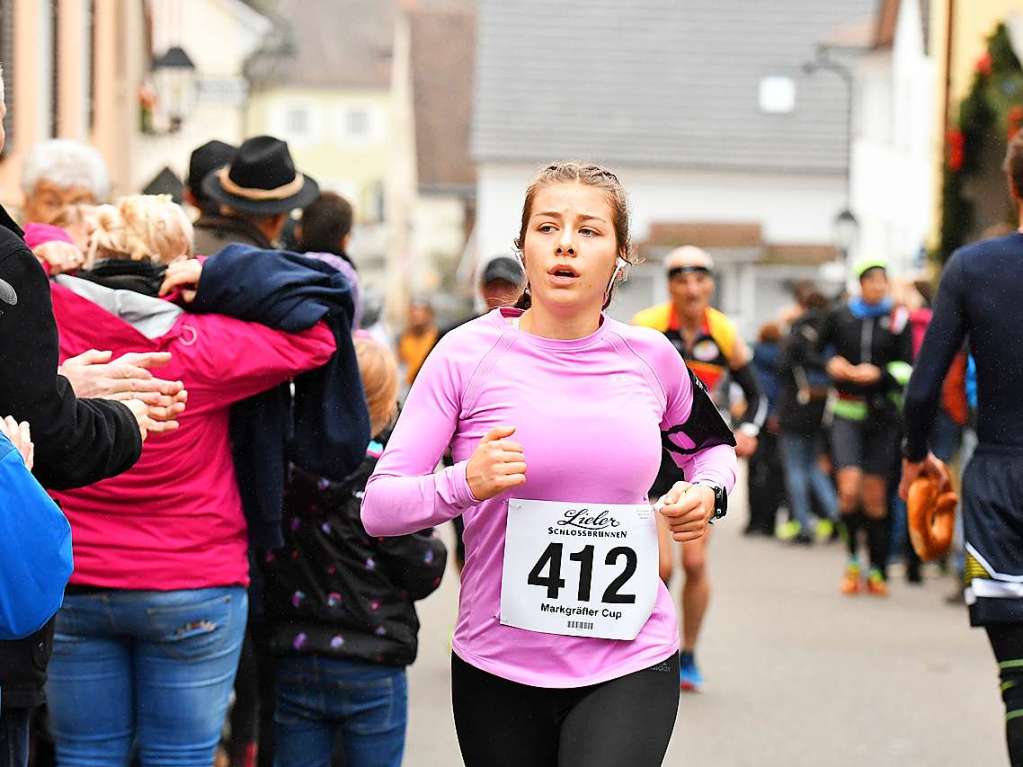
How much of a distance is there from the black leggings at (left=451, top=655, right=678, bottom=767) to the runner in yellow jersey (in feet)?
15.6

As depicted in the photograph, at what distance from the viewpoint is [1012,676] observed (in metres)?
5.34

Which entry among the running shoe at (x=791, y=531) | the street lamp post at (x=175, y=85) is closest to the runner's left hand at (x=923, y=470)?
the running shoe at (x=791, y=531)

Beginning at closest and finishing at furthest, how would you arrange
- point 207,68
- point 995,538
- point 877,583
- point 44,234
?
point 995,538 → point 44,234 → point 877,583 → point 207,68

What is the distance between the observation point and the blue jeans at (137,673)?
490 cm

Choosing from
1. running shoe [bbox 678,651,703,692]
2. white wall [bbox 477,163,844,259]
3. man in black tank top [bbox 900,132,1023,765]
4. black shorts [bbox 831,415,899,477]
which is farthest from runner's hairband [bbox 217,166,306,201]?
white wall [bbox 477,163,844,259]

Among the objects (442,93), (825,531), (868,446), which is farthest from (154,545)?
(442,93)

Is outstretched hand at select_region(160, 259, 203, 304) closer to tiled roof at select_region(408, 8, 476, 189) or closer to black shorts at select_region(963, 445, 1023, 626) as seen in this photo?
black shorts at select_region(963, 445, 1023, 626)

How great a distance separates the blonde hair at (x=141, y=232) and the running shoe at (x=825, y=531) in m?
12.6

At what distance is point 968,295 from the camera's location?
18.3 feet

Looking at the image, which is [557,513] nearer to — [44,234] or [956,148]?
[44,234]

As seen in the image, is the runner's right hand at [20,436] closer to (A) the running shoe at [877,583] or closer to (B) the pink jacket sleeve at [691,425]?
(B) the pink jacket sleeve at [691,425]

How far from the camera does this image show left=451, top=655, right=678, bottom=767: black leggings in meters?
4.11

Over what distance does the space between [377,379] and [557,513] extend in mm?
1698

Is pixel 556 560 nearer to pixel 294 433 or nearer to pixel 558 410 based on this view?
pixel 558 410
